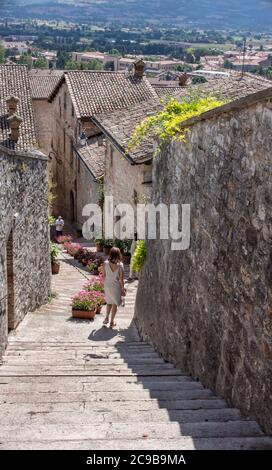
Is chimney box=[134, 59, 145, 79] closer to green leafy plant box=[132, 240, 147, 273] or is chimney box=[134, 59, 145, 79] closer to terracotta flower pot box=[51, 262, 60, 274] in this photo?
terracotta flower pot box=[51, 262, 60, 274]

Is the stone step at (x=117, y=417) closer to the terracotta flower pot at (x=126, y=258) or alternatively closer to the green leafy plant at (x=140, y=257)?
the green leafy plant at (x=140, y=257)

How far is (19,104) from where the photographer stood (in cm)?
2861

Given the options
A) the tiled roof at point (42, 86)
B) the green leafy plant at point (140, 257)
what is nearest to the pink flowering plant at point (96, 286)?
the green leafy plant at point (140, 257)

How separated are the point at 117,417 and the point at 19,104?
81.7ft

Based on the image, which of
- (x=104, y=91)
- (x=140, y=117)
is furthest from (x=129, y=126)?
(x=104, y=91)

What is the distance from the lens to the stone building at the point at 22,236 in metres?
8.80

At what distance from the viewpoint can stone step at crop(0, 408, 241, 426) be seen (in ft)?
16.8

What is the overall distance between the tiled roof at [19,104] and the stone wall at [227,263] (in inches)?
735

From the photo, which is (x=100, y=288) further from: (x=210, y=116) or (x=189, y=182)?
(x=210, y=116)

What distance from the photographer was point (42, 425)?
15.9 ft

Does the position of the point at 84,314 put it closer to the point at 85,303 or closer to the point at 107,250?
the point at 85,303

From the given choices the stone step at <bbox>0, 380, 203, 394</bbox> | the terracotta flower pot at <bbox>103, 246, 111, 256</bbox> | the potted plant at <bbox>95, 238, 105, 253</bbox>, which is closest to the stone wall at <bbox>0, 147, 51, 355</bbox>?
the stone step at <bbox>0, 380, 203, 394</bbox>

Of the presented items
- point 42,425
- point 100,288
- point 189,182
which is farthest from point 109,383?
point 100,288
